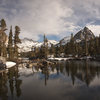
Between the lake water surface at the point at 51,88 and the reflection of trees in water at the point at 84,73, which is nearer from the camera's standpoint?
the lake water surface at the point at 51,88

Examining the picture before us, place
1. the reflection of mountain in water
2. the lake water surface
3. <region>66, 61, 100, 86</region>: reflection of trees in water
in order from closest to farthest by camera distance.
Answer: the lake water surface → <region>66, 61, 100, 86</region>: reflection of trees in water → the reflection of mountain in water

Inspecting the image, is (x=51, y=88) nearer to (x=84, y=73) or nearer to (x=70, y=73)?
(x=70, y=73)

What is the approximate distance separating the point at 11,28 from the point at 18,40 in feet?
34.6

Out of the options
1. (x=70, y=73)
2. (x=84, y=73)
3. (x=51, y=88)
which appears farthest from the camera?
(x=70, y=73)

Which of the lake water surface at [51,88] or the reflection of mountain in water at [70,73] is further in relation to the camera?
the reflection of mountain in water at [70,73]

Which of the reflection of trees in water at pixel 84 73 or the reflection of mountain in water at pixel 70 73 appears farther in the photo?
the reflection of mountain in water at pixel 70 73

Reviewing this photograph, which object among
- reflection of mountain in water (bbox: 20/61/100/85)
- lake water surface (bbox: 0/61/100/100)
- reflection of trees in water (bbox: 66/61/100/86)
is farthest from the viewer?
reflection of mountain in water (bbox: 20/61/100/85)

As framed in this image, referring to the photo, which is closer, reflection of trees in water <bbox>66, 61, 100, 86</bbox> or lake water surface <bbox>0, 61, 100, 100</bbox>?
lake water surface <bbox>0, 61, 100, 100</bbox>

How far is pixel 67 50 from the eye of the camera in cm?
9312

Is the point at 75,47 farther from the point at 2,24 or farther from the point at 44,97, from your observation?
the point at 44,97

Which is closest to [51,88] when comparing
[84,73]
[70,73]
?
[70,73]

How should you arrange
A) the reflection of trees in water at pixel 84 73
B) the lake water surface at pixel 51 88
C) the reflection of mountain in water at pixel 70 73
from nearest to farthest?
the lake water surface at pixel 51 88 < the reflection of trees in water at pixel 84 73 < the reflection of mountain in water at pixel 70 73

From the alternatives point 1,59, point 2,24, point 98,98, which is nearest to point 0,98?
point 98,98

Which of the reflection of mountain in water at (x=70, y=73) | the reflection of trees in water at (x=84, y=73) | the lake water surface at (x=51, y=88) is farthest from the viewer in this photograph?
the reflection of mountain in water at (x=70, y=73)
